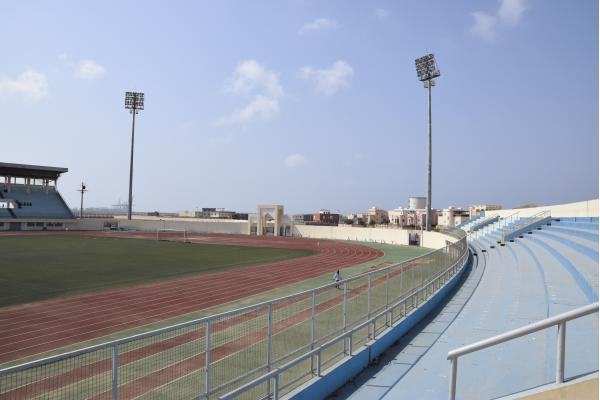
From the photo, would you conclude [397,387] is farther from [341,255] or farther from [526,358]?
[341,255]

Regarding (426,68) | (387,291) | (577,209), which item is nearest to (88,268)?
(387,291)

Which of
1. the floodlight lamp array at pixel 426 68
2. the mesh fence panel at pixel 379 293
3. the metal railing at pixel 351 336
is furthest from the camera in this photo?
the floodlight lamp array at pixel 426 68

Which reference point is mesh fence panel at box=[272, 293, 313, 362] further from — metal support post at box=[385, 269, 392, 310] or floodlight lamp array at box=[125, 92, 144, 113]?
floodlight lamp array at box=[125, 92, 144, 113]

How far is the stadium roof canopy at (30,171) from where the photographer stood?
67125 millimetres

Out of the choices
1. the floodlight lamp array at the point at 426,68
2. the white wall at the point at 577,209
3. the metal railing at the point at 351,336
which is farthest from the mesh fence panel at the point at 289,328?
the floodlight lamp array at the point at 426,68

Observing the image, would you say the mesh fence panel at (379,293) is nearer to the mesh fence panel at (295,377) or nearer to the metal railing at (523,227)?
the mesh fence panel at (295,377)

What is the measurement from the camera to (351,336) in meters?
8.15

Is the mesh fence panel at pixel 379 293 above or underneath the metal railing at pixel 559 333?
underneath

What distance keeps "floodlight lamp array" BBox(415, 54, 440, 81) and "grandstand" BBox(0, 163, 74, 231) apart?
56.9 metres

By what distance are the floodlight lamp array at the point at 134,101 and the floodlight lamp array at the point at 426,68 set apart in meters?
47.4

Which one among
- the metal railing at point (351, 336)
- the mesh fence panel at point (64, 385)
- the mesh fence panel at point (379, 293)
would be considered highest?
the mesh fence panel at point (379, 293)

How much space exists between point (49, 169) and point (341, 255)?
5859 centimetres

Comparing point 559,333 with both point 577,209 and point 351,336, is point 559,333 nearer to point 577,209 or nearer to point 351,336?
point 351,336

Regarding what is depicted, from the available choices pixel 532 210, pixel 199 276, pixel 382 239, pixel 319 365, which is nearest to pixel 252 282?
pixel 199 276
